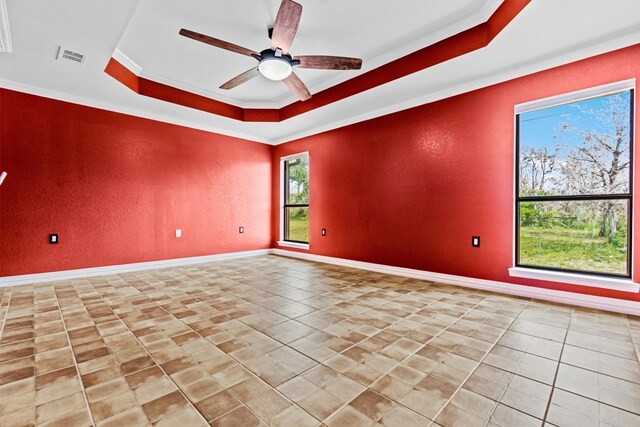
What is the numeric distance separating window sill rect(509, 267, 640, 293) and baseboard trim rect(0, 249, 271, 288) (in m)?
4.77

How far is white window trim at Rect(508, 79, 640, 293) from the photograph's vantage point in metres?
2.68

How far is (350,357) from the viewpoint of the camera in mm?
1875

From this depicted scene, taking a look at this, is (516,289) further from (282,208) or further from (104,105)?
(104,105)

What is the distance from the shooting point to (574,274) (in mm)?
2969

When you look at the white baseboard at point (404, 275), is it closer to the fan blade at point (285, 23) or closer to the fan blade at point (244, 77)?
the fan blade at point (244, 77)

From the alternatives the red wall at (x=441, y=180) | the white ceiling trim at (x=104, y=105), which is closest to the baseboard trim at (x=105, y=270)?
the red wall at (x=441, y=180)

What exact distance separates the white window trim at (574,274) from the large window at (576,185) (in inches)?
1.5

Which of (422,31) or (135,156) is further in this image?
(135,156)

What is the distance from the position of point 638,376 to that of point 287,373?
2064mm

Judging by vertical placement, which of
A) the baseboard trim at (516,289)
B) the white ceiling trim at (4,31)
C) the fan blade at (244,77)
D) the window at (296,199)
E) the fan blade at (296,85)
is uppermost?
the white ceiling trim at (4,31)

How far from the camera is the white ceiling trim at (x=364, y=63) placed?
109 inches

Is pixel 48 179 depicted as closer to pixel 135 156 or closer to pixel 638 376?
pixel 135 156

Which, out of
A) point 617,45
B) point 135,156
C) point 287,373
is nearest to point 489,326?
point 287,373

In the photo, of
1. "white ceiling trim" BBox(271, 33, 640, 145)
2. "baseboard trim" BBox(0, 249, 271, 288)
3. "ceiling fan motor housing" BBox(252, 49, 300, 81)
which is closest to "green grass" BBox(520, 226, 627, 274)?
"white ceiling trim" BBox(271, 33, 640, 145)
